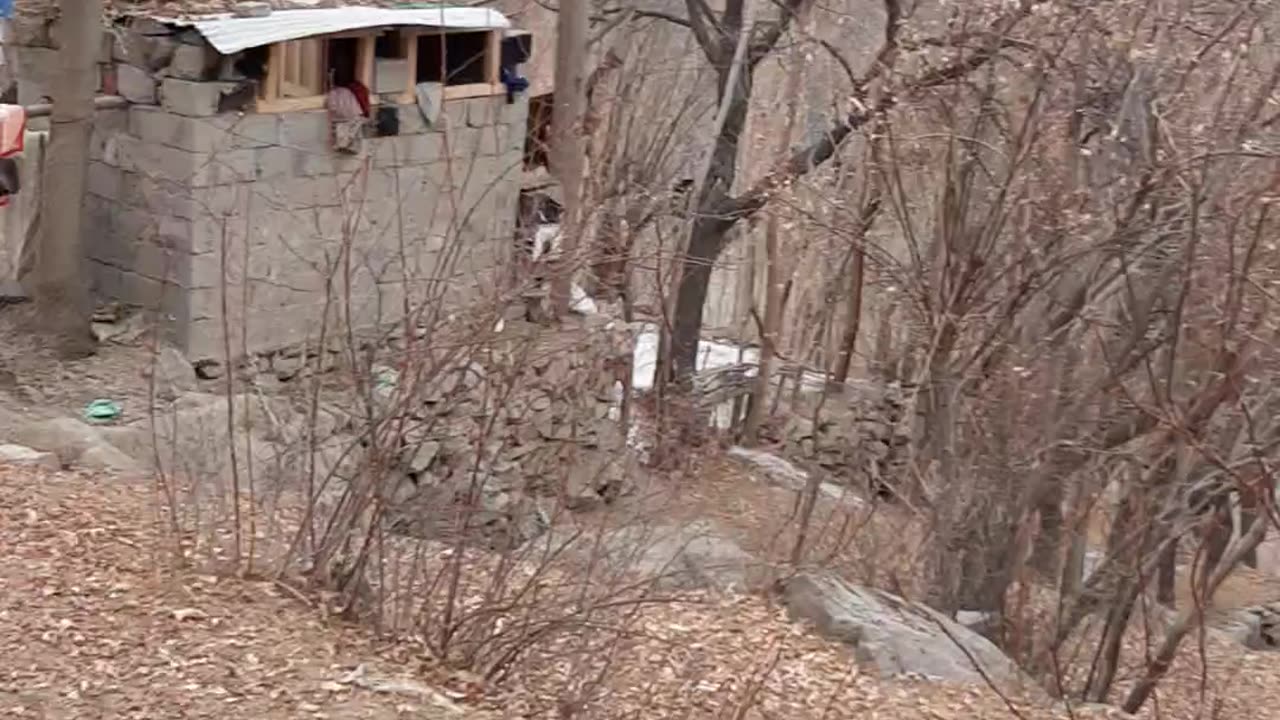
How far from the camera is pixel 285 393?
9.86 metres

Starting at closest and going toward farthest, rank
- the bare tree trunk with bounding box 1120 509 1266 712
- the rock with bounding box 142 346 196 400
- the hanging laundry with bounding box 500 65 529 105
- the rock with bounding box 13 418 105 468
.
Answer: the bare tree trunk with bounding box 1120 509 1266 712, the rock with bounding box 13 418 105 468, the rock with bounding box 142 346 196 400, the hanging laundry with bounding box 500 65 529 105

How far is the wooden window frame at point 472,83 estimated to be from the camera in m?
10.6

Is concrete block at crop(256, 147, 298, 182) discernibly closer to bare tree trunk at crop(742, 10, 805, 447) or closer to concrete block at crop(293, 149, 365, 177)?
concrete block at crop(293, 149, 365, 177)

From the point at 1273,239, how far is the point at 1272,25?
1.86 meters

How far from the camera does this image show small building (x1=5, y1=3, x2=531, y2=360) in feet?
31.2

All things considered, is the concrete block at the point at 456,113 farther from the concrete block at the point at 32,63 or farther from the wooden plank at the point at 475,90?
the concrete block at the point at 32,63

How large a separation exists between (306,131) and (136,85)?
42.2 inches

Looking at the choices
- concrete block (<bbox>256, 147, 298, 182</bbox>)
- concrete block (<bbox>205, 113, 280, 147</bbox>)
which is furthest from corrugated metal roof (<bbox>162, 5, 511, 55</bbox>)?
concrete block (<bbox>256, 147, 298, 182</bbox>)

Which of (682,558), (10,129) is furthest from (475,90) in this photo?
(682,558)

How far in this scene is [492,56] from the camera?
37.0 feet

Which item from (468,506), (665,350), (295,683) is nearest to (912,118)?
(665,350)

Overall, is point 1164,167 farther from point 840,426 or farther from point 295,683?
point 840,426

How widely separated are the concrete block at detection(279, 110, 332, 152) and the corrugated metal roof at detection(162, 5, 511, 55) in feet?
1.89

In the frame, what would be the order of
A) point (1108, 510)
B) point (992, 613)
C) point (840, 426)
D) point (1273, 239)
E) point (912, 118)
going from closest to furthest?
point (1273, 239)
point (992, 613)
point (1108, 510)
point (912, 118)
point (840, 426)
